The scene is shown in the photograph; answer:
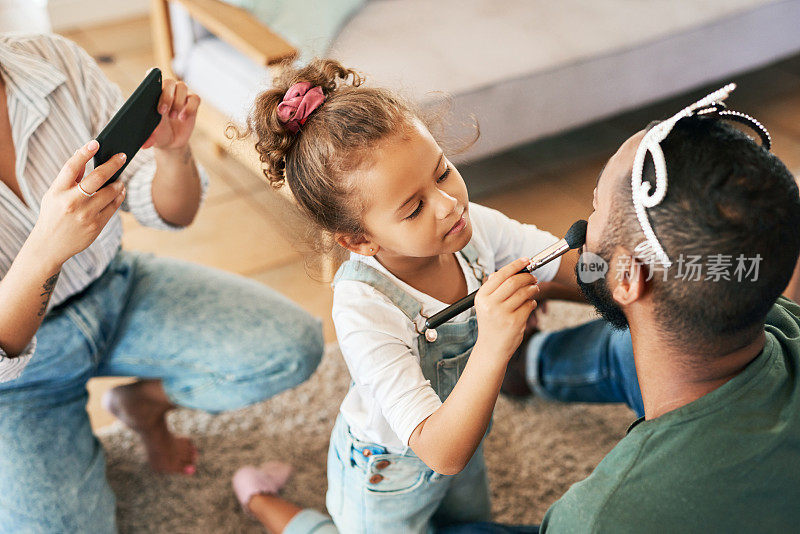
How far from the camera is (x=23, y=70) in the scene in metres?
1.14

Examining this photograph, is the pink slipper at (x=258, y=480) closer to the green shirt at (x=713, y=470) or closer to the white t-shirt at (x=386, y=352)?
the white t-shirt at (x=386, y=352)

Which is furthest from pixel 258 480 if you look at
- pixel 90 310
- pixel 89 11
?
pixel 89 11

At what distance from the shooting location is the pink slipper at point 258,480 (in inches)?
54.3

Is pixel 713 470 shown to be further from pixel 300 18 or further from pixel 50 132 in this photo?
pixel 300 18

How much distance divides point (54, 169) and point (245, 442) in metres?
0.65

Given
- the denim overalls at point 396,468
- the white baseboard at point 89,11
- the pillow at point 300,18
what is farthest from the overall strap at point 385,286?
the white baseboard at point 89,11

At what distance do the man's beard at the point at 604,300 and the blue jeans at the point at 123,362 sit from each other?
678 mm

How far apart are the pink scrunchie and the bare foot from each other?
2.26 ft

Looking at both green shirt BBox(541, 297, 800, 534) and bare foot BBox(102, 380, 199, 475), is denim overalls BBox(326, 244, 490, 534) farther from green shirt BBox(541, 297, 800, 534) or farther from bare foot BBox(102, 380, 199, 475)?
bare foot BBox(102, 380, 199, 475)

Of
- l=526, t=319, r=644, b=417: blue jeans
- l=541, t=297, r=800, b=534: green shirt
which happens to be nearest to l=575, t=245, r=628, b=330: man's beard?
l=541, t=297, r=800, b=534: green shirt

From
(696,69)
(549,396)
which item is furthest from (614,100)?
(549,396)

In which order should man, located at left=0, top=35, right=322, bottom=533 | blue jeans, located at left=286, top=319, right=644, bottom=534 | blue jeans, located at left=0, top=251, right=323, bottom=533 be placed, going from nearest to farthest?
man, located at left=0, top=35, right=322, bottom=533, blue jeans, located at left=0, top=251, right=323, bottom=533, blue jeans, located at left=286, top=319, right=644, bottom=534

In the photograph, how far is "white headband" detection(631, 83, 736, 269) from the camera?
0.69 m

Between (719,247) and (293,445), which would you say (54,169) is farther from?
(719,247)
